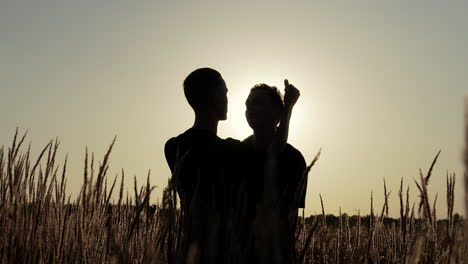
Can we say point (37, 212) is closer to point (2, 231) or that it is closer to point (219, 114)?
point (2, 231)

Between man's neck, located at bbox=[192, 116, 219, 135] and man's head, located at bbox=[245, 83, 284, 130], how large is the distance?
297mm

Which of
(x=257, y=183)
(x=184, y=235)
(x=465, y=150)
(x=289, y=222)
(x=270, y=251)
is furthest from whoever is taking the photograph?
(x=257, y=183)

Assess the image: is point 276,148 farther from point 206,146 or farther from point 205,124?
point 205,124

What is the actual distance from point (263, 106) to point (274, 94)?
137 mm

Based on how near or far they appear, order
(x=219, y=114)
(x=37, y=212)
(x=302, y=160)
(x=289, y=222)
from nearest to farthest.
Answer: (x=289, y=222), (x=37, y=212), (x=302, y=160), (x=219, y=114)

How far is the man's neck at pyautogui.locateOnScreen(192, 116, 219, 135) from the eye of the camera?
9.75 ft

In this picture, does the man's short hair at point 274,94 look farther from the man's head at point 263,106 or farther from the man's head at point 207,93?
the man's head at point 207,93

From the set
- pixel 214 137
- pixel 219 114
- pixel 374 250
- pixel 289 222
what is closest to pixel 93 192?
pixel 289 222

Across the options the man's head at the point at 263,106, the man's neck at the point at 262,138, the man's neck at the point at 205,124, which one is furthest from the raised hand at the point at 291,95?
the man's neck at the point at 205,124

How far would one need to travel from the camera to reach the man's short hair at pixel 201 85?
10.0ft

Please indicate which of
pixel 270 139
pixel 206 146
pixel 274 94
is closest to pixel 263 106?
pixel 274 94

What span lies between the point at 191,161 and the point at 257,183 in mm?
431

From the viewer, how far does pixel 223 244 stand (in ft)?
4.91

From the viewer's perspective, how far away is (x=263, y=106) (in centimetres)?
273
